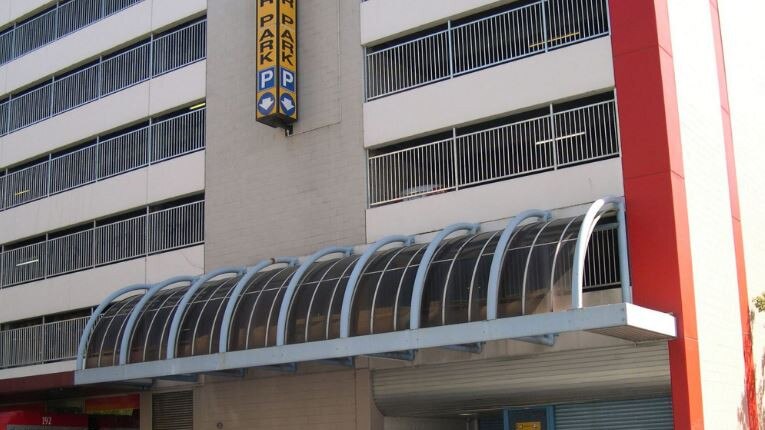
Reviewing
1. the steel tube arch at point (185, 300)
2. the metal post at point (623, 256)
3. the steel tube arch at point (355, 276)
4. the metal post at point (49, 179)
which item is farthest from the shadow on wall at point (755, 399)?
the metal post at point (49, 179)

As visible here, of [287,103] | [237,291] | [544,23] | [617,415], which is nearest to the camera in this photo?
[617,415]

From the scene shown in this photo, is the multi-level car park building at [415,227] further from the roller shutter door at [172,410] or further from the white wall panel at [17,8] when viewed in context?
the white wall panel at [17,8]

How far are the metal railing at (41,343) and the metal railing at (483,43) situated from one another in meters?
12.7

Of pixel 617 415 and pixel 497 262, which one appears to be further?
pixel 617 415

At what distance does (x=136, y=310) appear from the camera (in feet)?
Answer: 83.5

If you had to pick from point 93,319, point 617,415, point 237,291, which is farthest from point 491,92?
point 93,319

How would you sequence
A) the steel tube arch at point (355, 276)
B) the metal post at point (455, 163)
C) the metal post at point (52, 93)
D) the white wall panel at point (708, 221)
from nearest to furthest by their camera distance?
the white wall panel at point (708, 221) < the steel tube arch at point (355, 276) < the metal post at point (455, 163) < the metal post at point (52, 93)

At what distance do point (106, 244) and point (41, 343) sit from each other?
159 inches

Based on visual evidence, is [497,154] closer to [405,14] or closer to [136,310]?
[405,14]

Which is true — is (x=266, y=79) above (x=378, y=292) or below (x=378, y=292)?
above

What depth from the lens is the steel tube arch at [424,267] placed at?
764 inches

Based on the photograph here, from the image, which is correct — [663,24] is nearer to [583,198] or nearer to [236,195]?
[583,198]

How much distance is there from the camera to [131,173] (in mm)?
30531

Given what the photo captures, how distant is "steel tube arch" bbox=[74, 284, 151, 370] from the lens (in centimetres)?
2564
